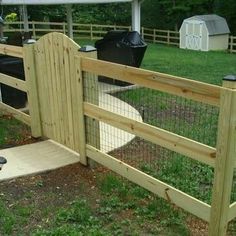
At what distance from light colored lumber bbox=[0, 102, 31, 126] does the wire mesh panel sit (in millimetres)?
1175

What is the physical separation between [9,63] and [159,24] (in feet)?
96.1

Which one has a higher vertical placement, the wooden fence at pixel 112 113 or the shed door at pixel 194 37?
the wooden fence at pixel 112 113

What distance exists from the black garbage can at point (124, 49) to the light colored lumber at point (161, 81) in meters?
5.02

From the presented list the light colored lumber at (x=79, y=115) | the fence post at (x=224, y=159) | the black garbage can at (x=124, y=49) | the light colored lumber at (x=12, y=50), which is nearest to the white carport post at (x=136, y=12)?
the black garbage can at (x=124, y=49)

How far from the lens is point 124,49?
9734mm

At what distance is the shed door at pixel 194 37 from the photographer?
26203 millimetres

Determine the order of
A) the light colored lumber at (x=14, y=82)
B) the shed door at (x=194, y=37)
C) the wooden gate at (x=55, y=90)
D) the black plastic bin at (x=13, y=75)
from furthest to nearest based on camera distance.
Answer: the shed door at (x=194, y=37), the black plastic bin at (x=13, y=75), the light colored lumber at (x=14, y=82), the wooden gate at (x=55, y=90)

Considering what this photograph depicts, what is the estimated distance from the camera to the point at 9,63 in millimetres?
7305

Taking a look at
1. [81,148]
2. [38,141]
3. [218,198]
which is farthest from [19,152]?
[218,198]

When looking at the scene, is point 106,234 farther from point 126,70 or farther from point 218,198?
point 126,70

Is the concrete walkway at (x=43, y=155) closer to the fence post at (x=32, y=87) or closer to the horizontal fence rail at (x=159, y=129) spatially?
the fence post at (x=32, y=87)

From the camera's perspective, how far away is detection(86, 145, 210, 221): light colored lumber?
3.56m

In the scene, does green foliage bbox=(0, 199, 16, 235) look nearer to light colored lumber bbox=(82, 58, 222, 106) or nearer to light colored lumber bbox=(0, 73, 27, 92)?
light colored lumber bbox=(82, 58, 222, 106)

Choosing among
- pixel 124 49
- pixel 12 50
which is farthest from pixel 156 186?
pixel 124 49
